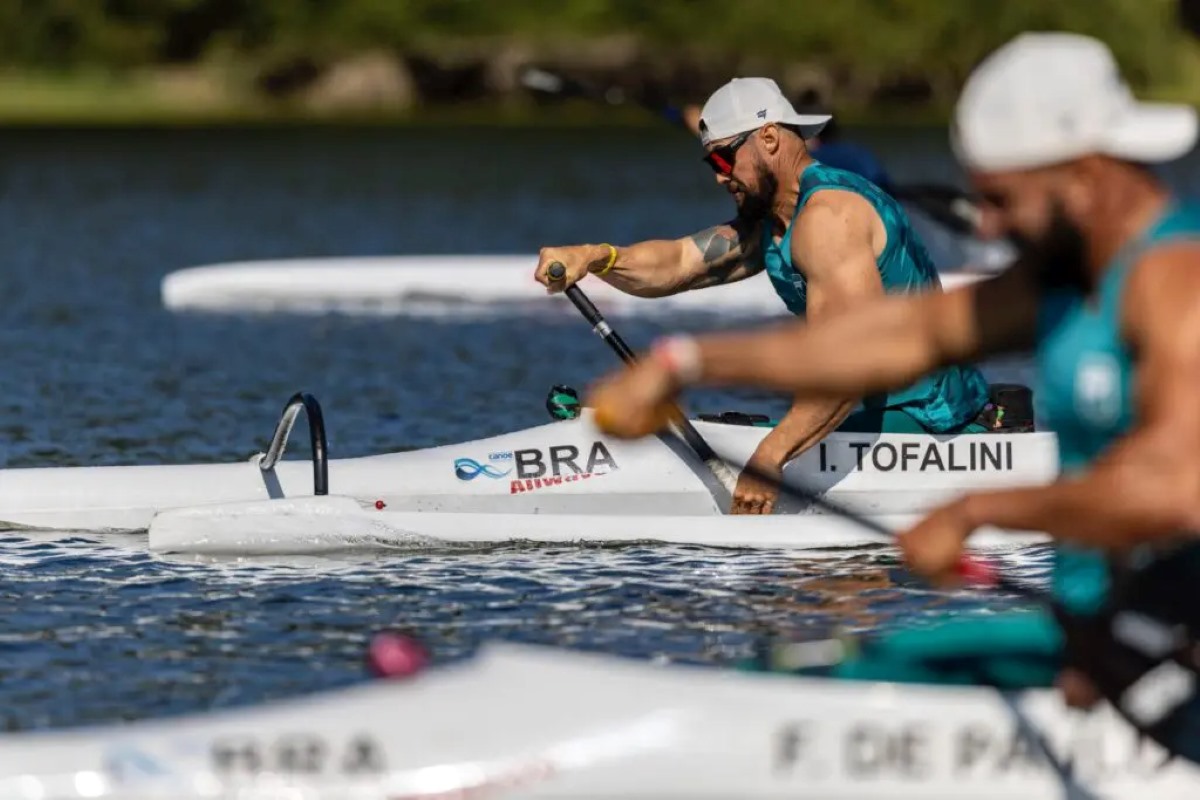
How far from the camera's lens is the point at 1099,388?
5707mm

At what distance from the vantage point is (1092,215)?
561 cm

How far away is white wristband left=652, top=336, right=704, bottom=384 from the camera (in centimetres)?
593

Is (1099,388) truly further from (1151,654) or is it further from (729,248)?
(729,248)

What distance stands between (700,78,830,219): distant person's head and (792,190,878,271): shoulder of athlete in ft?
0.98

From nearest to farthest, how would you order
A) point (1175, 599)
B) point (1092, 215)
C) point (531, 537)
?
point (1092, 215) < point (1175, 599) < point (531, 537)

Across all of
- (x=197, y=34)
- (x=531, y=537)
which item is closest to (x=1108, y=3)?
(x=197, y=34)

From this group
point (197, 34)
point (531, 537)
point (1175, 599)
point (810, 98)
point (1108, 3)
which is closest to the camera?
point (1175, 599)

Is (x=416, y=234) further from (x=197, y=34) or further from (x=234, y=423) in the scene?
(x=197, y=34)

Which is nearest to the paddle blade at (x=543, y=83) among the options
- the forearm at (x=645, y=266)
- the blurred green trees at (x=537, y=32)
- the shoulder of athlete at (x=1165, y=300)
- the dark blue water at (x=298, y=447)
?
the dark blue water at (x=298, y=447)

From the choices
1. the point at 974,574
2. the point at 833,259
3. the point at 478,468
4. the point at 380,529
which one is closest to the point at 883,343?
the point at 974,574

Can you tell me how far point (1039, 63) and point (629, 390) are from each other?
1.19 meters

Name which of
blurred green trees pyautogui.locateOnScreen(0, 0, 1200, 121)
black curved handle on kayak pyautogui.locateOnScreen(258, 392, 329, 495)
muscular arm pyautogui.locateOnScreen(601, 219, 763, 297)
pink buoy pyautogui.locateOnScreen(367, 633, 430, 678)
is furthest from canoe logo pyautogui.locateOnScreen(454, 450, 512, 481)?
blurred green trees pyautogui.locateOnScreen(0, 0, 1200, 121)

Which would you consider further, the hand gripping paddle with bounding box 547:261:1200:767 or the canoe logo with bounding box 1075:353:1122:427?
the hand gripping paddle with bounding box 547:261:1200:767

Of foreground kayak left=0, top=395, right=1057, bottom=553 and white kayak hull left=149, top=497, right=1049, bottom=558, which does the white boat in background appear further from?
white kayak hull left=149, top=497, right=1049, bottom=558
